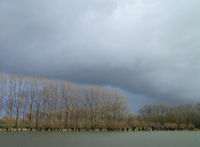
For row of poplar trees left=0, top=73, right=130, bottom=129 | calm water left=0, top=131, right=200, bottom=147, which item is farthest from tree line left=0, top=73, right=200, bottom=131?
calm water left=0, top=131, right=200, bottom=147

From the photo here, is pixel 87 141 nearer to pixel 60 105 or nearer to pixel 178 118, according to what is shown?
pixel 60 105

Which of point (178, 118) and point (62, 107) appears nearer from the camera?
point (62, 107)

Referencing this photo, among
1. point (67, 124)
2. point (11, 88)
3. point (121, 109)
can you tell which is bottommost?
point (67, 124)

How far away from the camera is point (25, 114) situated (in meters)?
66.9

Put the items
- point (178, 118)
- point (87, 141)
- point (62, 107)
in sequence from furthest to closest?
point (178, 118)
point (62, 107)
point (87, 141)

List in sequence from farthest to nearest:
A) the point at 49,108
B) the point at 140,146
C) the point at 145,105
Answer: the point at 145,105 → the point at 49,108 → the point at 140,146

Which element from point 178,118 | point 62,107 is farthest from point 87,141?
point 178,118

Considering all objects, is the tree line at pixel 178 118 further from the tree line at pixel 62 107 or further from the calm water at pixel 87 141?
the calm water at pixel 87 141

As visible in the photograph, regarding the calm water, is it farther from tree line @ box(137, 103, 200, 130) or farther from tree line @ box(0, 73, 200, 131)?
tree line @ box(137, 103, 200, 130)

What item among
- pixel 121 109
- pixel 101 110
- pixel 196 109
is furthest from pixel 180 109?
pixel 101 110

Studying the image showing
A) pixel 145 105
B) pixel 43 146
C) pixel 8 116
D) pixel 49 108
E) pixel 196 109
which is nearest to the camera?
pixel 43 146

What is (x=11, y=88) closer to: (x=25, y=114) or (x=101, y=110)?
(x=25, y=114)

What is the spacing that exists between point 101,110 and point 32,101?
3001 centimetres

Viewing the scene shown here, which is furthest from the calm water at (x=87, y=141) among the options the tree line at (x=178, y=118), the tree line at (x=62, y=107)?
the tree line at (x=178, y=118)
